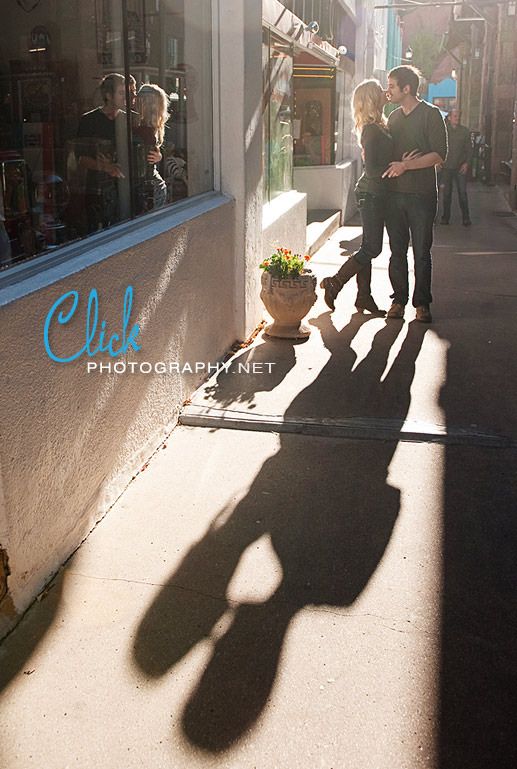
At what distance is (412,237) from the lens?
6.99m

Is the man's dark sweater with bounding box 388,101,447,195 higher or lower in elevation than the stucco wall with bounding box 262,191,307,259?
higher

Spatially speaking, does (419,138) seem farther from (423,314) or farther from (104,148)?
(104,148)

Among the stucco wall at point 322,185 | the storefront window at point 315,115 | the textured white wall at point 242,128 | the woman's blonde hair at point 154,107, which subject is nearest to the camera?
the woman's blonde hair at point 154,107

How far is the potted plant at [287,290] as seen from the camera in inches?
261

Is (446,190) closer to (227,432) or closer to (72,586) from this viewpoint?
(227,432)

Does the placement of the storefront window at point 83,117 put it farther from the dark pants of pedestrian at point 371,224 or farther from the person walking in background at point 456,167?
the person walking in background at point 456,167

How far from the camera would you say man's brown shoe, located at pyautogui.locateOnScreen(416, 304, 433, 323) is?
7.25 meters

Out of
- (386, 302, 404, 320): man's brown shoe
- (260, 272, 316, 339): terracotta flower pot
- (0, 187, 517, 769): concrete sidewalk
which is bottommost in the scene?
Result: (0, 187, 517, 769): concrete sidewalk

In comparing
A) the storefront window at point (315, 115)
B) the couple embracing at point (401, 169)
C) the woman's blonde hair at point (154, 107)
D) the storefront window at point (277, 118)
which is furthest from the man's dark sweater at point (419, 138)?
the storefront window at point (315, 115)

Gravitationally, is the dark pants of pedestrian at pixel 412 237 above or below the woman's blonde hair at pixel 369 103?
below

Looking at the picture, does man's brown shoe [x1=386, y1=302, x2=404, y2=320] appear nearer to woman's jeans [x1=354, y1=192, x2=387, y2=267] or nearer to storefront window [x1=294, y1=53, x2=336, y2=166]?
woman's jeans [x1=354, y1=192, x2=387, y2=267]

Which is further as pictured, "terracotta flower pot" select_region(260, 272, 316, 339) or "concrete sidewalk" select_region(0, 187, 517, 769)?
"terracotta flower pot" select_region(260, 272, 316, 339)

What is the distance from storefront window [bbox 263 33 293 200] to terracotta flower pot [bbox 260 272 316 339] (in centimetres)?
191

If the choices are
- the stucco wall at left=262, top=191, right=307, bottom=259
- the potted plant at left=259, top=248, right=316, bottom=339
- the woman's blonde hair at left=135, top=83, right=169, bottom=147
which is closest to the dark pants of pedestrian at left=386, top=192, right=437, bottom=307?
the potted plant at left=259, top=248, right=316, bottom=339
